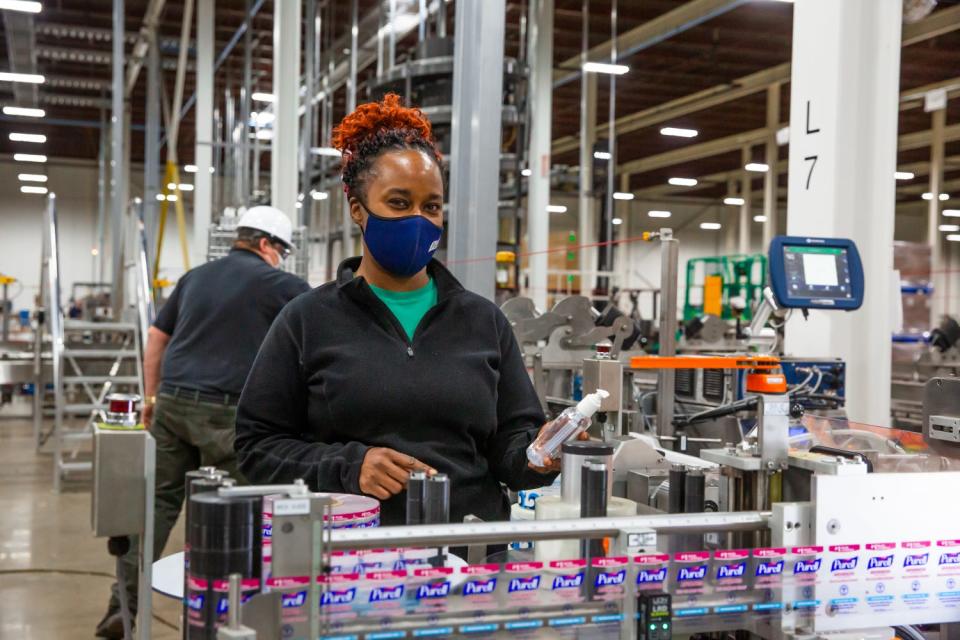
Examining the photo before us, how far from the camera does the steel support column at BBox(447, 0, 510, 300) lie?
10.9 feet

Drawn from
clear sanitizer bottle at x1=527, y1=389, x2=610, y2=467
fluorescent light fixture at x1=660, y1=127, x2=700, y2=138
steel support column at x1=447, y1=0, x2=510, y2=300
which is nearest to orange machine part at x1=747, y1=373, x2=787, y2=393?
clear sanitizer bottle at x1=527, y1=389, x2=610, y2=467

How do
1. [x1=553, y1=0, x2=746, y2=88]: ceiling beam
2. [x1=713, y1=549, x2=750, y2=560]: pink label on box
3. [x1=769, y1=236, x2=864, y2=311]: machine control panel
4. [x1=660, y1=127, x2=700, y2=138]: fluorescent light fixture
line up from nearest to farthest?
[x1=713, y1=549, x2=750, y2=560]: pink label on box
[x1=769, y1=236, x2=864, y2=311]: machine control panel
[x1=553, y1=0, x2=746, y2=88]: ceiling beam
[x1=660, y1=127, x2=700, y2=138]: fluorescent light fixture

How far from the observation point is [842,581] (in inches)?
50.1

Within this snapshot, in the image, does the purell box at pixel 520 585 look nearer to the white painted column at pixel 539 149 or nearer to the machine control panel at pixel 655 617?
the machine control panel at pixel 655 617

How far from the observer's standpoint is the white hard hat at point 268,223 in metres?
3.66

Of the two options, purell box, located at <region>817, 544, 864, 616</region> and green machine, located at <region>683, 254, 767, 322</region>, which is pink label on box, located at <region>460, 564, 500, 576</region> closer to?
purell box, located at <region>817, 544, 864, 616</region>

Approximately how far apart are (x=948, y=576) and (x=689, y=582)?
42 cm

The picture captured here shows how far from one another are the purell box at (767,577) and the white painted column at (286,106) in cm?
592

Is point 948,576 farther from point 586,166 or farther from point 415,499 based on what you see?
point 586,166

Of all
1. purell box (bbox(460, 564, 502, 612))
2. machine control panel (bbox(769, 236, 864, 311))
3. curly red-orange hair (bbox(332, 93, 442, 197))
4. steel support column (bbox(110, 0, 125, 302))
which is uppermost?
steel support column (bbox(110, 0, 125, 302))

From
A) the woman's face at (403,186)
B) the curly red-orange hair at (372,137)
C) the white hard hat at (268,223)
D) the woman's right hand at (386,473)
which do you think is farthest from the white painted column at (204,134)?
the woman's right hand at (386,473)

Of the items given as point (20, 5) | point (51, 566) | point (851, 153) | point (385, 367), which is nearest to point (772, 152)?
point (20, 5)

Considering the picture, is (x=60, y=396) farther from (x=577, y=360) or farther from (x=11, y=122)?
(x=11, y=122)

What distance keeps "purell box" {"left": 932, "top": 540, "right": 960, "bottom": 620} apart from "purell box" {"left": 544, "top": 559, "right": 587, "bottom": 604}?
529 mm
